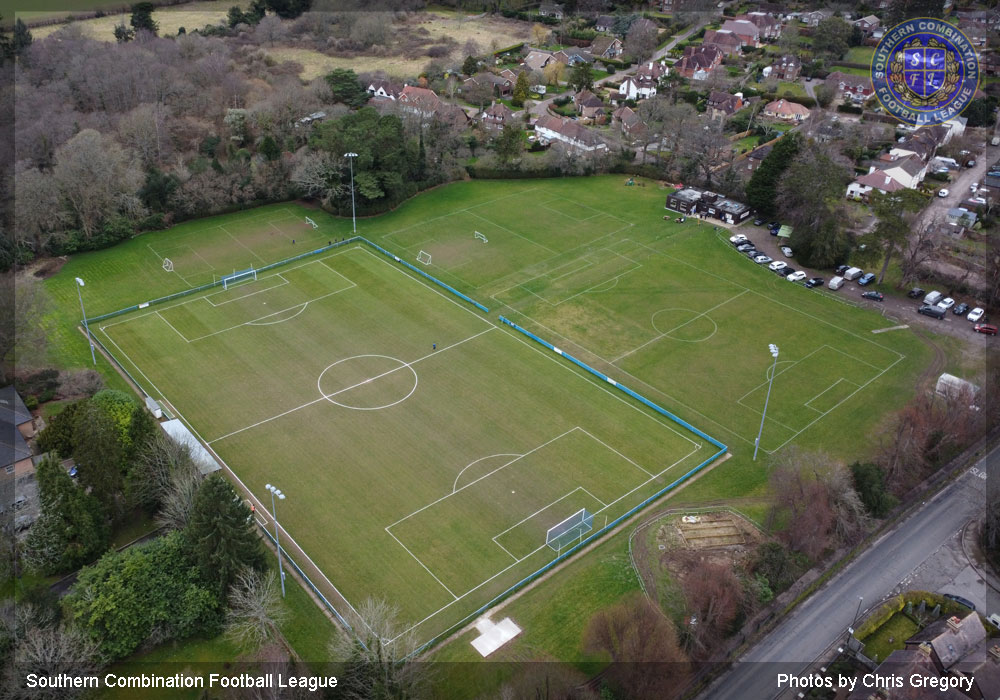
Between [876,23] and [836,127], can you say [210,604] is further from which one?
[876,23]

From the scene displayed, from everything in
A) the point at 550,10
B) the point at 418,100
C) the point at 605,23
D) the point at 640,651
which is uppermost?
the point at 550,10

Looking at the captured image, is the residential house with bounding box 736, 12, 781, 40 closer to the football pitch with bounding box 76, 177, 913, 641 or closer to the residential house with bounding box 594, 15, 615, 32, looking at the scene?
the residential house with bounding box 594, 15, 615, 32

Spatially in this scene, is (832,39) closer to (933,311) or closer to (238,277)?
(933,311)

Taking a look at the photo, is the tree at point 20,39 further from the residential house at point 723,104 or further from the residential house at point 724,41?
the residential house at point 724,41

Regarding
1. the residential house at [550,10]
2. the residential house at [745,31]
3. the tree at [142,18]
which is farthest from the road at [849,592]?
the residential house at [550,10]

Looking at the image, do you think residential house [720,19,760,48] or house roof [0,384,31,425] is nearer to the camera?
house roof [0,384,31,425]

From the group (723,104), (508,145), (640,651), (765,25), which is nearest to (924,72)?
(765,25)

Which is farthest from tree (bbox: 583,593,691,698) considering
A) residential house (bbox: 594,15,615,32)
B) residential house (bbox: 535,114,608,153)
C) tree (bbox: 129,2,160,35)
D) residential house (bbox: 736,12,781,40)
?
residential house (bbox: 736,12,781,40)
